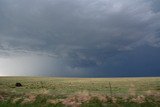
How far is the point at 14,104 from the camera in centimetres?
3894

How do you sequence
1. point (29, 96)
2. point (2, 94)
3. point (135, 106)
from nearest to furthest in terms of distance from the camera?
point (135, 106) < point (29, 96) < point (2, 94)

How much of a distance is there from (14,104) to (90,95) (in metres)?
10.5

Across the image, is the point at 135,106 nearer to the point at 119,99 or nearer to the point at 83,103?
the point at 119,99

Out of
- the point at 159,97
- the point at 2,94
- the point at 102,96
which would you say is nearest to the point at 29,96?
the point at 2,94

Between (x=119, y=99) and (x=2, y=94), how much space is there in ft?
62.2

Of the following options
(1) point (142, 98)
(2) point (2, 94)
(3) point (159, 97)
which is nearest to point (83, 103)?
(1) point (142, 98)

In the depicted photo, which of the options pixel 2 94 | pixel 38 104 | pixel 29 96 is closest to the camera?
pixel 38 104

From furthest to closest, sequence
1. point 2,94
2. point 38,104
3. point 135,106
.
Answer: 1. point 2,94
2. point 38,104
3. point 135,106

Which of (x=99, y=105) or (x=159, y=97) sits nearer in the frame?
(x=99, y=105)

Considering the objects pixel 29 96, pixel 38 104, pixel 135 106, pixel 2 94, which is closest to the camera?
pixel 135 106

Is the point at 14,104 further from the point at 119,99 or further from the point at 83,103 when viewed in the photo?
the point at 119,99

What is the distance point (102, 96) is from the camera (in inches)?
1506

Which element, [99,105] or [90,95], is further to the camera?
[90,95]

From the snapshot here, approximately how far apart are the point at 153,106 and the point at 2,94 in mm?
23373
